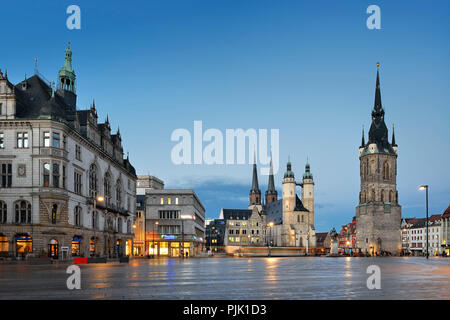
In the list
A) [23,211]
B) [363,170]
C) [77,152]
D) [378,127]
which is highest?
[378,127]

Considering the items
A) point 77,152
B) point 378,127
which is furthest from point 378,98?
point 77,152

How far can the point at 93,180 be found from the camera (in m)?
66.4

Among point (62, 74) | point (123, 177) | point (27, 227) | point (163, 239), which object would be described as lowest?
point (163, 239)

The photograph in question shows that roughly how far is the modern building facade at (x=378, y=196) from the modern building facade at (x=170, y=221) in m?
70.0

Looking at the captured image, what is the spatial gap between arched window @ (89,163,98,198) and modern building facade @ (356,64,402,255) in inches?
4212

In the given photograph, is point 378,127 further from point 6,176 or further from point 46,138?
point 6,176

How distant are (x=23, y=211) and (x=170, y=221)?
188ft

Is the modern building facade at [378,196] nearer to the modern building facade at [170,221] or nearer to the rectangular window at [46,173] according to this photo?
the modern building facade at [170,221]

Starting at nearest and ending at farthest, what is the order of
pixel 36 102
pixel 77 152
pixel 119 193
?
1. pixel 36 102
2. pixel 77 152
3. pixel 119 193

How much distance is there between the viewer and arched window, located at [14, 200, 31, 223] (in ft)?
168

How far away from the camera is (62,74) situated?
73.8m
